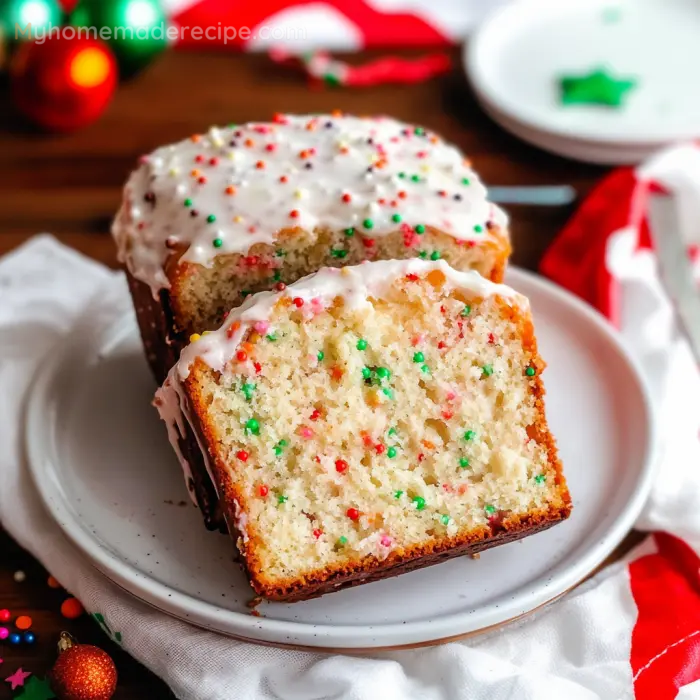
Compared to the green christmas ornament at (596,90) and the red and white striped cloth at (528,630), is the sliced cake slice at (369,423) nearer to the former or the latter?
the red and white striped cloth at (528,630)

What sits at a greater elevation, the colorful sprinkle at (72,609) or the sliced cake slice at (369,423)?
the sliced cake slice at (369,423)

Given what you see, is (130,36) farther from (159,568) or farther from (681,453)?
(681,453)

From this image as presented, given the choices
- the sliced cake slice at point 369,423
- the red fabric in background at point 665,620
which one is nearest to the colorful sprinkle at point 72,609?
the sliced cake slice at point 369,423

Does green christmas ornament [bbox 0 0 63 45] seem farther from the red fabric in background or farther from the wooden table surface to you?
the red fabric in background

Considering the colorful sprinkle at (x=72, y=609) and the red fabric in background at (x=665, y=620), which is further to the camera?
the colorful sprinkle at (x=72, y=609)

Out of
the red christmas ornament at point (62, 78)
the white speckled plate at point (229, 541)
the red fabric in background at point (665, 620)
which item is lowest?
the red fabric in background at point (665, 620)

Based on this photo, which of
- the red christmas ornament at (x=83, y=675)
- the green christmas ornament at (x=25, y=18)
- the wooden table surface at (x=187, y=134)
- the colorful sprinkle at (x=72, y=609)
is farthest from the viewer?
the green christmas ornament at (x=25, y=18)

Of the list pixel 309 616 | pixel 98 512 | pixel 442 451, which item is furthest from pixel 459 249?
pixel 98 512

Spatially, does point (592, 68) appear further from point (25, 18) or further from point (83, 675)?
point (83, 675)
